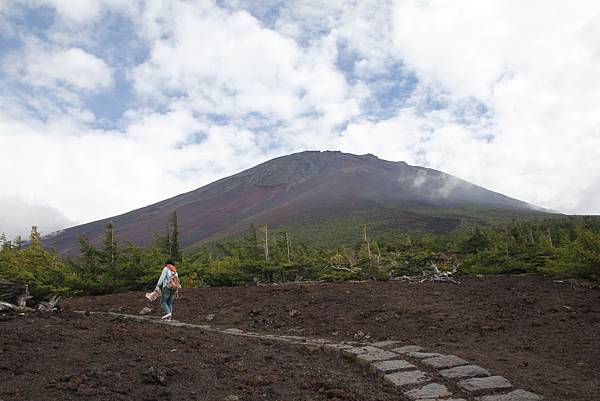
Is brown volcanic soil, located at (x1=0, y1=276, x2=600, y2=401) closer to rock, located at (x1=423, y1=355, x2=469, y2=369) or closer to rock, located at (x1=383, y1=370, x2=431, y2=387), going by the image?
rock, located at (x1=383, y1=370, x2=431, y2=387)

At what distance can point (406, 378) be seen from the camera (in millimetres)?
5125

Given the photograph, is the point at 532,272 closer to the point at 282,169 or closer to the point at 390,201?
the point at 390,201

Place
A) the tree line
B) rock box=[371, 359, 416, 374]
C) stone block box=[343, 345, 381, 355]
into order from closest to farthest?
rock box=[371, 359, 416, 374], stone block box=[343, 345, 381, 355], the tree line

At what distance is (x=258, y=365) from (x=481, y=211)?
85481 millimetres

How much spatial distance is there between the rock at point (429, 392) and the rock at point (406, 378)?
18 cm

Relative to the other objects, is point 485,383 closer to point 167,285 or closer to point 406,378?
point 406,378

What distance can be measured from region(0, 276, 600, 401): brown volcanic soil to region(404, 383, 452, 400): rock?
0.78 feet

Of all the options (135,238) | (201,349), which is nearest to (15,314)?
(201,349)

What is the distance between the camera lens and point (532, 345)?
21.7ft

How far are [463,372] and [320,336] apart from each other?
122 inches

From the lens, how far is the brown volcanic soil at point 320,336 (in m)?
4.47

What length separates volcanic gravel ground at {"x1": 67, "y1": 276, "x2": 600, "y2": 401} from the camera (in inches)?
223

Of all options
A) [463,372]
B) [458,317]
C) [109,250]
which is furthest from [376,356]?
[109,250]

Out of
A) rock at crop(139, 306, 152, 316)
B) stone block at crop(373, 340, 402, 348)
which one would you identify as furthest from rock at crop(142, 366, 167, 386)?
rock at crop(139, 306, 152, 316)
